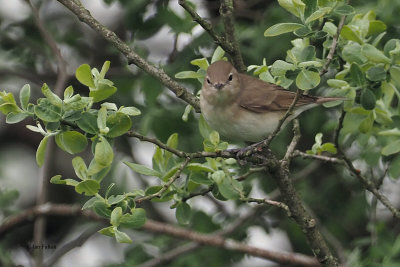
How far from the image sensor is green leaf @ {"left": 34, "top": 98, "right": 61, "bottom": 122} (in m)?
2.47

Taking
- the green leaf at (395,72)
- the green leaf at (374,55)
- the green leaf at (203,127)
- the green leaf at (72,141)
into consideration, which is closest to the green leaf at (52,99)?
the green leaf at (72,141)

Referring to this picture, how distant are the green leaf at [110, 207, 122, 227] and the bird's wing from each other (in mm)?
1650

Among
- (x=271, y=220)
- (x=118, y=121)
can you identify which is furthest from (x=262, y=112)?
(x=271, y=220)

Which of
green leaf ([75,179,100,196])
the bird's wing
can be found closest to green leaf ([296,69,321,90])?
green leaf ([75,179,100,196])

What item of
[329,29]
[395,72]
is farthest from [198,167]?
[395,72]

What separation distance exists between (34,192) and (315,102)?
4208 millimetres

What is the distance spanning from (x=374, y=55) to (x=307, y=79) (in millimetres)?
547

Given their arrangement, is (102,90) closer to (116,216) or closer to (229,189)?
(116,216)

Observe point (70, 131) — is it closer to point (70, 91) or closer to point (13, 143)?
point (70, 91)

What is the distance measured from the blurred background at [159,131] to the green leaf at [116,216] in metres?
2.05

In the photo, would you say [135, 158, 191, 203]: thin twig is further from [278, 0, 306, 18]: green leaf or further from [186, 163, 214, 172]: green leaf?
[278, 0, 306, 18]: green leaf

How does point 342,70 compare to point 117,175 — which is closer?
point 342,70

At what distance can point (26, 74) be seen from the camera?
5824 millimetres

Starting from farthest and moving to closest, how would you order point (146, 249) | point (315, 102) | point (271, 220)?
point (271, 220) < point (146, 249) < point (315, 102)
